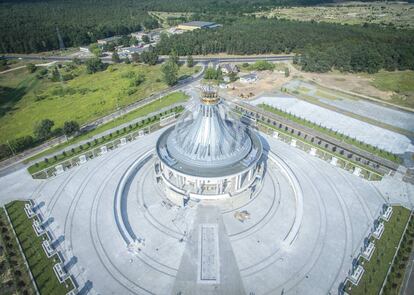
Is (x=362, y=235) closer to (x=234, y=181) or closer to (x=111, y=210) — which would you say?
(x=234, y=181)

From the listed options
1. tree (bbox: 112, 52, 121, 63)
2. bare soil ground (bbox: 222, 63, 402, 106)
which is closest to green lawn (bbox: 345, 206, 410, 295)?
bare soil ground (bbox: 222, 63, 402, 106)

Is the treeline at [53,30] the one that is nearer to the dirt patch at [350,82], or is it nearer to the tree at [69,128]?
the tree at [69,128]

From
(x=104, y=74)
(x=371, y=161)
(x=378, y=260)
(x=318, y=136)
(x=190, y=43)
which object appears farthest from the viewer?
(x=190, y=43)

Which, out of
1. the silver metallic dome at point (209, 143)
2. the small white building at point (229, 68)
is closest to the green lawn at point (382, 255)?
the silver metallic dome at point (209, 143)

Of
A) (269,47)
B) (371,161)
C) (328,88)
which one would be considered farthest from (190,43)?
(371,161)

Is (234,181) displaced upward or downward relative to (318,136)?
upward

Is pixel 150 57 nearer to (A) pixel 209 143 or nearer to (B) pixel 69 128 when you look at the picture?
(B) pixel 69 128
